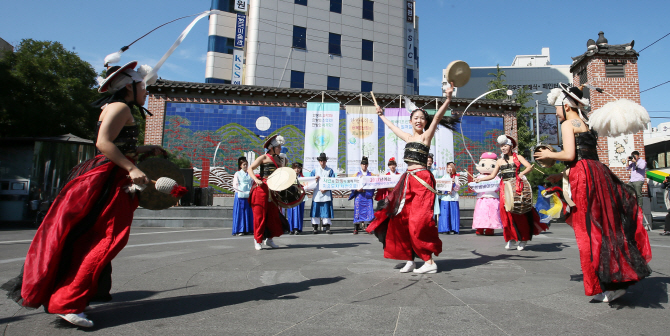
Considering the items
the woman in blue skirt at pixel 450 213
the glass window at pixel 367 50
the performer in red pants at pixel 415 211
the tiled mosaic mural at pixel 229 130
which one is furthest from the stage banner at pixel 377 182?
the glass window at pixel 367 50

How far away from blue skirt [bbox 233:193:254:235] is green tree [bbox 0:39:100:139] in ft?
36.5

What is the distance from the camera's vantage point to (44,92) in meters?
17.8

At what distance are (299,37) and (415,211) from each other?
26793 millimetres

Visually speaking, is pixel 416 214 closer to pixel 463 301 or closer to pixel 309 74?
pixel 463 301

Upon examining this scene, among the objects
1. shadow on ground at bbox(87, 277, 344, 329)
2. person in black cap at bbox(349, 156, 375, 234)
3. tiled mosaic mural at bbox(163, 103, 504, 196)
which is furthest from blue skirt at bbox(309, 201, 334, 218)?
tiled mosaic mural at bbox(163, 103, 504, 196)

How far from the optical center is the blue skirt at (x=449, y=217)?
10.7m

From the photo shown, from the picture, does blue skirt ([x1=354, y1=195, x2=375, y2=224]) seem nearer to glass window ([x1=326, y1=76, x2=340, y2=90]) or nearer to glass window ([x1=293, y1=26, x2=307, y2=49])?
glass window ([x1=326, y1=76, x2=340, y2=90])

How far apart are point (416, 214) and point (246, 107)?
1570 centimetres

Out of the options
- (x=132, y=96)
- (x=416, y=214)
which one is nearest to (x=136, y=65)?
(x=132, y=96)

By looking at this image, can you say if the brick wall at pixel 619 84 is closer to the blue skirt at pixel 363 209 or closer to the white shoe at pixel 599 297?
the blue skirt at pixel 363 209

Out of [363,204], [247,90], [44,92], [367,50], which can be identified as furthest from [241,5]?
[363,204]

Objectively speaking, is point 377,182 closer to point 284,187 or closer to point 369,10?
point 284,187

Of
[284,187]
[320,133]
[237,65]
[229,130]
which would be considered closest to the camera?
[284,187]

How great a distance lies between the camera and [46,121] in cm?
Answer: 1716
